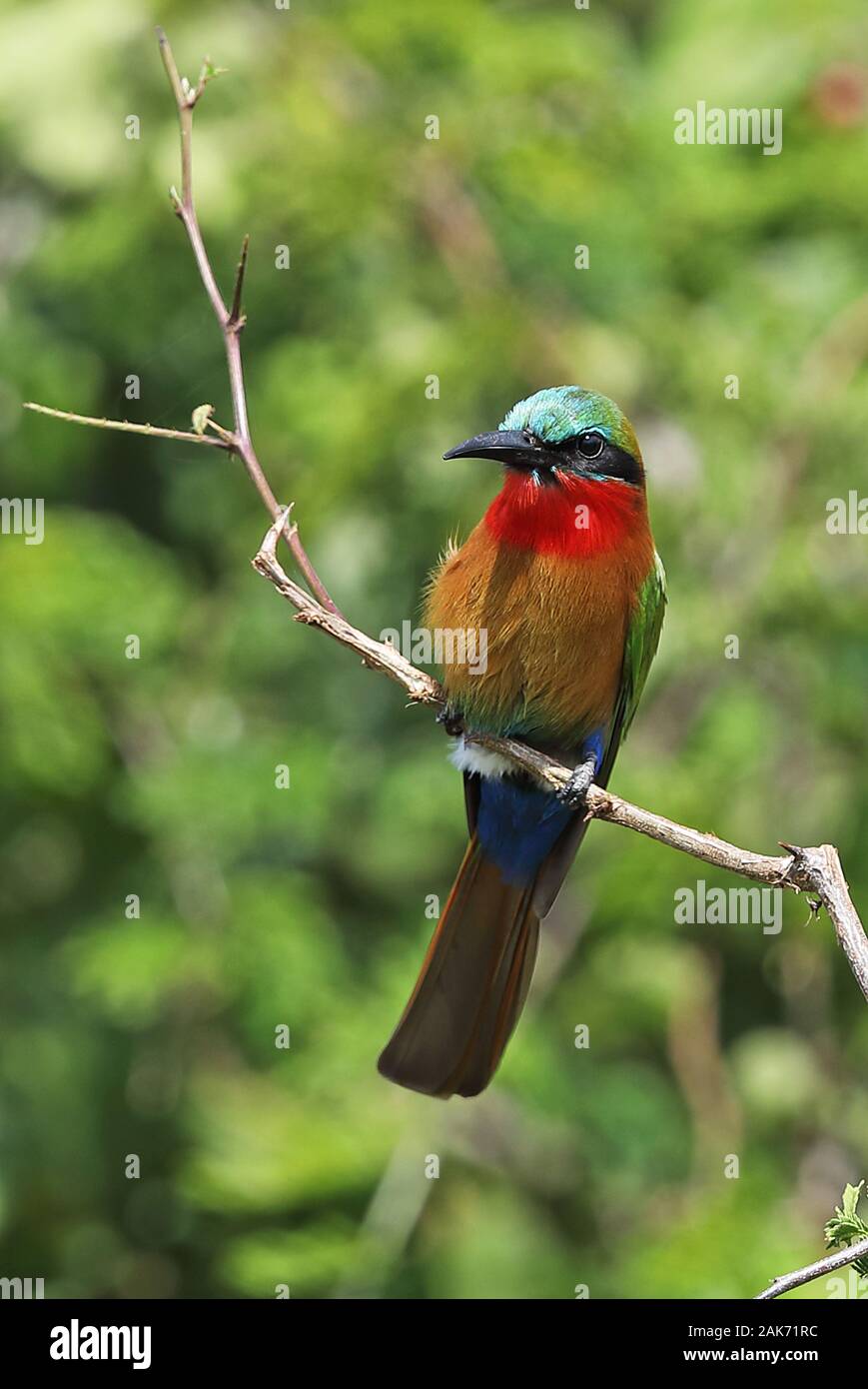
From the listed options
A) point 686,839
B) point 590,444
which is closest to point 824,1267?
point 686,839

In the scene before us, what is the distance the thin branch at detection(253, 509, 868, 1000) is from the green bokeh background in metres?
1.85

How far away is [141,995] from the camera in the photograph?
4.87 metres

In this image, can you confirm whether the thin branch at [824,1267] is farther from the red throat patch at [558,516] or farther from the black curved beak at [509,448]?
the red throat patch at [558,516]

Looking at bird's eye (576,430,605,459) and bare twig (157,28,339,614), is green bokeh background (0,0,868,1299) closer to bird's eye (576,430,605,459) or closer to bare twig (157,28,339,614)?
bird's eye (576,430,605,459)

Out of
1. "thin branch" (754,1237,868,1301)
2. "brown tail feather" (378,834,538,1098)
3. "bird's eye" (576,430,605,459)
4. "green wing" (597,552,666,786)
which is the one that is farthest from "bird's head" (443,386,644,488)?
"thin branch" (754,1237,868,1301)

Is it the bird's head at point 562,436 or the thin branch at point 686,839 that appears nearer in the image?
the thin branch at point 686,839

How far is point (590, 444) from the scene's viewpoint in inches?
159

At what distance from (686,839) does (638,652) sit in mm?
1495

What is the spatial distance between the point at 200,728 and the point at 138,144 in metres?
1.79

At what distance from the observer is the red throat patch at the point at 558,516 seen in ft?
13.1

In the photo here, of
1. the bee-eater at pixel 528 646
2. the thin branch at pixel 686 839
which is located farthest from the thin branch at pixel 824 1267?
the bee-eater at pixel 528 646

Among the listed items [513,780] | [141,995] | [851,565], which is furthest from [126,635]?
[851,565]

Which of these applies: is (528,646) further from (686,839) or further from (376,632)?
(376,632)

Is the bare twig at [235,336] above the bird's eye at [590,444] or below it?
below
